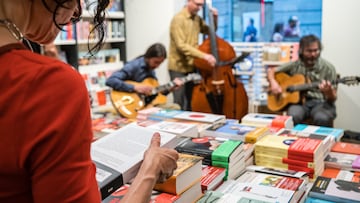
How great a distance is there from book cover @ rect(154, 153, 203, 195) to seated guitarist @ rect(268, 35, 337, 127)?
2.48m

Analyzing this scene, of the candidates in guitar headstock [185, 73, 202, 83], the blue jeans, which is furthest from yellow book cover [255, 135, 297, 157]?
guitar headstock [185, 73, 202, 83]

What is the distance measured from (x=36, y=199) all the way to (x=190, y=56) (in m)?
3.55

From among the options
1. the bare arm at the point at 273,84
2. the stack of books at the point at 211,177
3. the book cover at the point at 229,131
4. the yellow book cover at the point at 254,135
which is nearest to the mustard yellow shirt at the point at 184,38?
the bare arm at the point at 273,84

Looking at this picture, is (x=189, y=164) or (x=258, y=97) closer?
(x=189, y=164)

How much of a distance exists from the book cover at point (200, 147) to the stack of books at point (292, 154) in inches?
8.5

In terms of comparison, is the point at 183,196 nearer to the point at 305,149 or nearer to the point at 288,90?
the point at 305,149

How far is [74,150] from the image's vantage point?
21.1 inches

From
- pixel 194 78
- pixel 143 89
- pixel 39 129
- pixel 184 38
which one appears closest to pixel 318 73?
pixel 194 78

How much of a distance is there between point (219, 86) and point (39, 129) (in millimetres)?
3330

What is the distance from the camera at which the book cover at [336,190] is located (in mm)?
1321

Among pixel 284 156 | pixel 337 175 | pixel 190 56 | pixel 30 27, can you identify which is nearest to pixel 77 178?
pixel 30 27

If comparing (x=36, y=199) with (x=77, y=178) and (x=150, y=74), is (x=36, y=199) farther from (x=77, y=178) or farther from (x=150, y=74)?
(x=150, y=74)

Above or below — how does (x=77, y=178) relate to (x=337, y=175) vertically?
above

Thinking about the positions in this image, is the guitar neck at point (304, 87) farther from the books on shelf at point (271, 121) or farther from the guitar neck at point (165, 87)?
the books on shelf at point (271, 121)
